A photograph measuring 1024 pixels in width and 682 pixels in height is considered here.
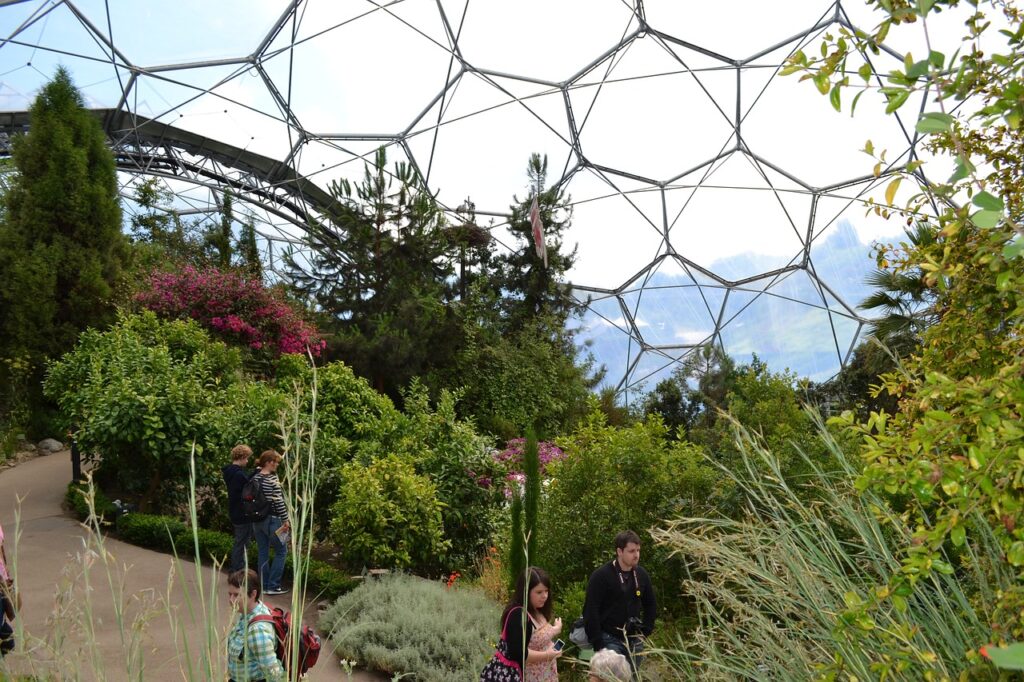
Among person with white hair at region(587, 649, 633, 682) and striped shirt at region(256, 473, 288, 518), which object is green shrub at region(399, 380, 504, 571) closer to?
striped shirt at region(256, 473, 288, 518)

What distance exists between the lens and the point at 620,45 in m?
24.3

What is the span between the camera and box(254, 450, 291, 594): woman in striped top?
8305 mm

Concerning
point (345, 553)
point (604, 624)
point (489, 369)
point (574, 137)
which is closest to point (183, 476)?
point (345, 553)

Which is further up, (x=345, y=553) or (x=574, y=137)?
(x=574, y=137)

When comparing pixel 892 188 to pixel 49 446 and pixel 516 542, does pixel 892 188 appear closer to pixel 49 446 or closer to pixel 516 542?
pixel 516 542

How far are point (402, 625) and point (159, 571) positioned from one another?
346cm

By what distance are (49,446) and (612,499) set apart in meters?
11.7

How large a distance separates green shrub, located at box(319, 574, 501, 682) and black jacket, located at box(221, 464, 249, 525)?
4.48 feet

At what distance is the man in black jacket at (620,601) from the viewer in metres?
5.50

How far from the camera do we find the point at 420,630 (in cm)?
717

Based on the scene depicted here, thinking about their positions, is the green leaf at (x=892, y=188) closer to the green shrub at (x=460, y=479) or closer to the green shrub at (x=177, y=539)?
the green shrub at (x=177, y=539)

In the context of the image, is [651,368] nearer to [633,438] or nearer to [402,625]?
[633,438]

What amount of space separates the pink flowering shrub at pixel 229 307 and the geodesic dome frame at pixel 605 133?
9616 millimetres

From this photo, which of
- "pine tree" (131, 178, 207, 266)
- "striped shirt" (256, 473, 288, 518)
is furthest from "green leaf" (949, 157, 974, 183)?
"pine tree" (131, 178, 207, 266)
